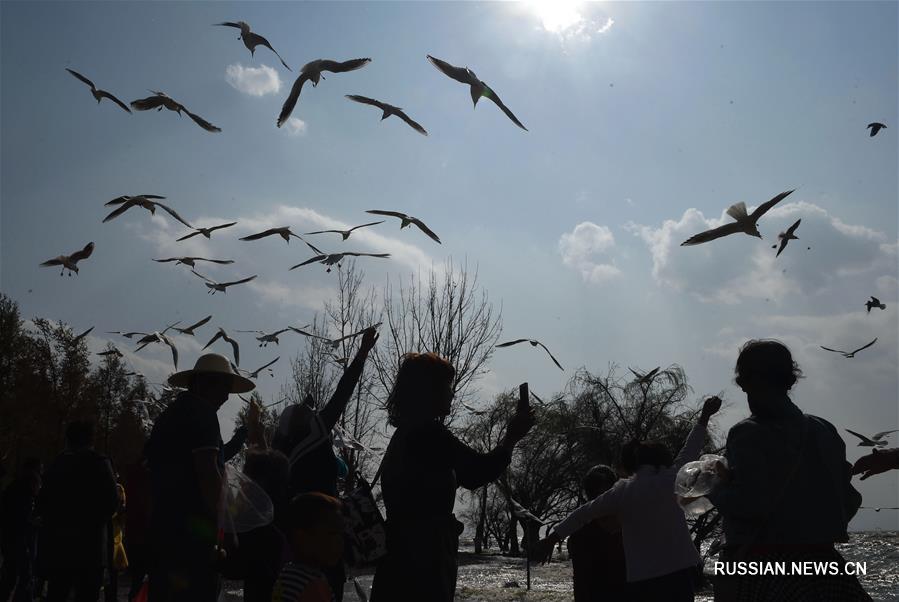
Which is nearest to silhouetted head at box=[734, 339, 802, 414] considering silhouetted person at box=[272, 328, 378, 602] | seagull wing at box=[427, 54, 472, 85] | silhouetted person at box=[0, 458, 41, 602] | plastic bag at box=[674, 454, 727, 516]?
plastic bag at box=[674, 454, 727, 516]

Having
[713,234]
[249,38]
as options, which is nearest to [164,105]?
[249,38]

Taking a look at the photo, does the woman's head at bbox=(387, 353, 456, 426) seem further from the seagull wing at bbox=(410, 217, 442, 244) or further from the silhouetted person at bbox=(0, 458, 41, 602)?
the silhouetted person at bbox=(0, 458, 41, 602)

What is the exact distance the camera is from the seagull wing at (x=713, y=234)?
5373 mm

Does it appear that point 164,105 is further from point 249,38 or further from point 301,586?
point 301,586

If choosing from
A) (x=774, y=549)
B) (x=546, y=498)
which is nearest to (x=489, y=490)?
(x=546, y=498)

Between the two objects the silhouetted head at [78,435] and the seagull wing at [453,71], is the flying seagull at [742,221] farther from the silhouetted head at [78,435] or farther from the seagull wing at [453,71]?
the silhouetted head at [78,435]

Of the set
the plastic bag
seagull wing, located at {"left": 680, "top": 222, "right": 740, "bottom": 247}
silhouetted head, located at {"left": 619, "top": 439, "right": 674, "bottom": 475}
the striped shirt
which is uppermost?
seagull wing, located at {"left": 680, "top": 222, "right": 740, "bottom": 247}

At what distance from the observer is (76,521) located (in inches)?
228

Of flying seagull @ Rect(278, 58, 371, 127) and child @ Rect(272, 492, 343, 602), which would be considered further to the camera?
flying seagull @ Rect(278, 58, 371, 127)

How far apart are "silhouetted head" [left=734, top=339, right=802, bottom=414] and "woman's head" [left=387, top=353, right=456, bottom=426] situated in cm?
124

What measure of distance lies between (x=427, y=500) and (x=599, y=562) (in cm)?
164

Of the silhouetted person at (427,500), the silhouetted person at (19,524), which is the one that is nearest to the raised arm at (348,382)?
the silhouetted person at (427,500)

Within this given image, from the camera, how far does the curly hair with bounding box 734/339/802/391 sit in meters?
3.05

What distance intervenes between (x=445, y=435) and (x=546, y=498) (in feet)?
112
